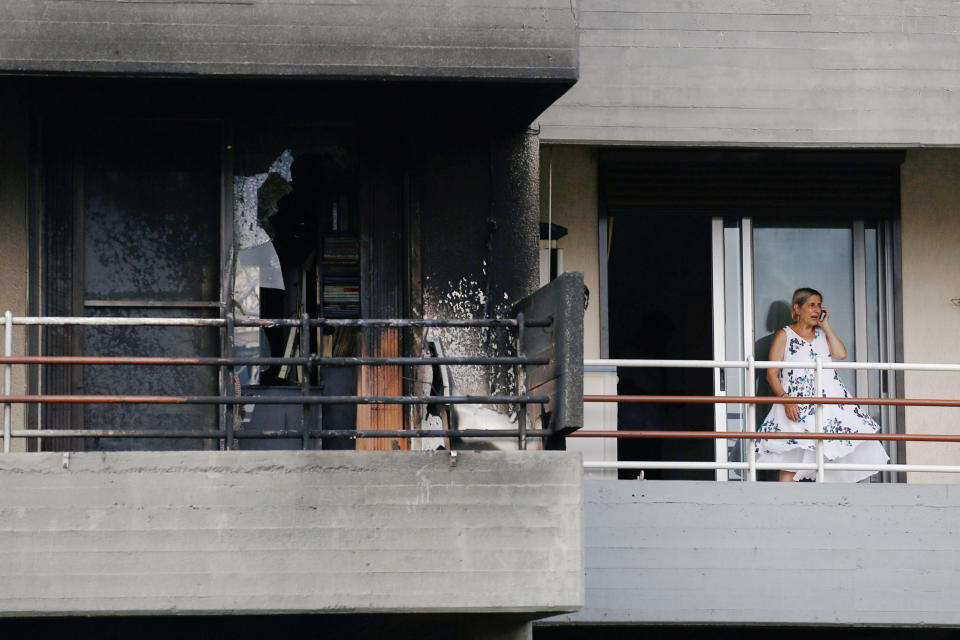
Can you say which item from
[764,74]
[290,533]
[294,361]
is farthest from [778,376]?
[290,533]

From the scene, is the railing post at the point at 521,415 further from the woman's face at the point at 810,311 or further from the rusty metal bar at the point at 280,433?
the woman's face at the point at 810,311

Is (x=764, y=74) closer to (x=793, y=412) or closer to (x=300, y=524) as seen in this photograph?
(x=793, y=412)

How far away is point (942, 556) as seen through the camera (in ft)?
29.9

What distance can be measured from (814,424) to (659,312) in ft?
6.13

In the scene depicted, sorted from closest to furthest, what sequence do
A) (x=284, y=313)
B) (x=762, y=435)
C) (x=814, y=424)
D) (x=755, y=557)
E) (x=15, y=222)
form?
(x=755, y=557) → (x=762, y=435) → (x=15, y=222) → (x=284, y=313) → (x=814, y=424)

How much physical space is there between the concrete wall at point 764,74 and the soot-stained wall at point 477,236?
A: 89cm

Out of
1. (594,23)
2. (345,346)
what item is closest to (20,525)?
(345,346)

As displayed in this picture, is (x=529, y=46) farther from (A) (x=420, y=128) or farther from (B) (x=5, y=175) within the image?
(B) (x=5, y=175)

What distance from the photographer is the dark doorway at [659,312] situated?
11.4 meters

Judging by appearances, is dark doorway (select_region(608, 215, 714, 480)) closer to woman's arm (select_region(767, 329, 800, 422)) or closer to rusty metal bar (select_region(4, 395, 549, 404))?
woman's arm (select_region(767, 329, 800, 422))

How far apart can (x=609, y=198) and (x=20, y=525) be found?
550 centimetres

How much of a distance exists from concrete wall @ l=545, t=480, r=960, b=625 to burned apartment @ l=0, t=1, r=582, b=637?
3.41 ft

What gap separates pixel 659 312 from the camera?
11602 mm

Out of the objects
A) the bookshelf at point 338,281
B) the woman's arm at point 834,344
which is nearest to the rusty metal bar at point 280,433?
the bookshelf at point 338,281
